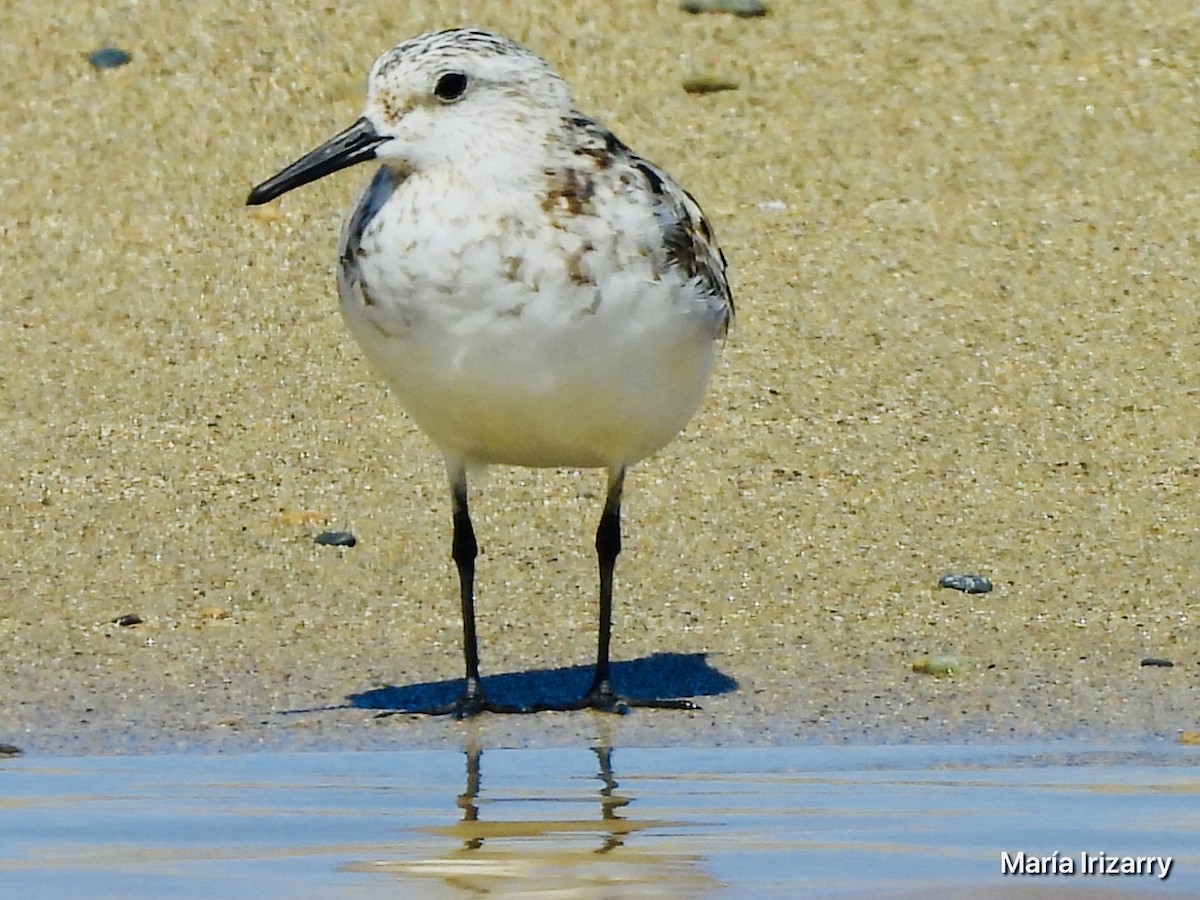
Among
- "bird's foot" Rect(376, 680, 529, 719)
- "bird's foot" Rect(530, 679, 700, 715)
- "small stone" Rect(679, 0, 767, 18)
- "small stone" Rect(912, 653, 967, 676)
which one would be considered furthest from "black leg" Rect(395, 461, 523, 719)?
"small stone" Rect(679, 0, 767, 18)

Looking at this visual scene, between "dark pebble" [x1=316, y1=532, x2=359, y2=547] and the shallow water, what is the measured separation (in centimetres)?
164

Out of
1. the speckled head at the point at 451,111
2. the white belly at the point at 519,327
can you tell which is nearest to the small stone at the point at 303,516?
the white belly at the point at 519,327

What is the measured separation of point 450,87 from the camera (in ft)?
20.1

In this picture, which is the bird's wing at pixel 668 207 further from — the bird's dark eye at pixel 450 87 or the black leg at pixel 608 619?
the black leg at pixel 608 619

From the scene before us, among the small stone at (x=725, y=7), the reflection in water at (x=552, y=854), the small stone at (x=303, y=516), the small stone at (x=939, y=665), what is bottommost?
the reflection in water at (x=552, y=854)

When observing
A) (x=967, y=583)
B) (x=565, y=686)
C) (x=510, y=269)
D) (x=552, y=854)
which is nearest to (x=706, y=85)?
(x=967, y=583)

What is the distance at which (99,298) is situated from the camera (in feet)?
29.5

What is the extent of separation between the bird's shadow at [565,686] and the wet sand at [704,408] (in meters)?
0.04

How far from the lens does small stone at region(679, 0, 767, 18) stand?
10930 mm

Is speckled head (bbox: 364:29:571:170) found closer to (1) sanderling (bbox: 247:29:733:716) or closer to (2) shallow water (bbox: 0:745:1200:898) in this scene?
(1) sanderling (bbox: 247:29:733:716)

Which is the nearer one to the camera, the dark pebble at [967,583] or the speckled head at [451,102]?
the speckled head at [451,102]

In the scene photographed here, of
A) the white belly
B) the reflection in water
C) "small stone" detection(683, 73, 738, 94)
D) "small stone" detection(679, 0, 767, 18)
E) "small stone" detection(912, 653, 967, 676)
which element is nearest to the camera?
the reflection in water

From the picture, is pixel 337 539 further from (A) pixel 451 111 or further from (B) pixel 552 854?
(B) pixel 552 854

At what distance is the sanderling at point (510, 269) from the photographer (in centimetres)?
589
